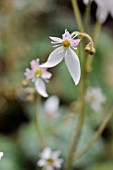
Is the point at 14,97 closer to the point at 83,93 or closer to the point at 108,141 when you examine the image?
the point at 108,141

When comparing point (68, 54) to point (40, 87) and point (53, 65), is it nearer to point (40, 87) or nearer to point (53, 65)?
point (53, 65)

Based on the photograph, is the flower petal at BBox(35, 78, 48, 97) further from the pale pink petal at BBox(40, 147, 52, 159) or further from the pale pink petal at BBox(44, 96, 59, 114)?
the pale pink petal at BBox(44, 96, 59, 114)

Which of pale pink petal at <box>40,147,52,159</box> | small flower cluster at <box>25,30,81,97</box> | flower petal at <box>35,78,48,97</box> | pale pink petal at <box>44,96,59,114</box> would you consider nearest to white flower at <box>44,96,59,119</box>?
pale pink petal at <box>44,96,59,114</box>

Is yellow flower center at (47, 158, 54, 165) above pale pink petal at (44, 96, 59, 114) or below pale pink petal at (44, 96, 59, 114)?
below

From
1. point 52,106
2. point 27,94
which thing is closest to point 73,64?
point 52,106

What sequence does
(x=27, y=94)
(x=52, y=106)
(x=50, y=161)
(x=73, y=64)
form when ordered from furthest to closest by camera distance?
1. (x=27, y=94)
2. (x=52, y=106)
3. (x=50, y=161)
4. (x=73, y=64)

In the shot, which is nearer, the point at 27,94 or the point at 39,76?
the point at 39,76

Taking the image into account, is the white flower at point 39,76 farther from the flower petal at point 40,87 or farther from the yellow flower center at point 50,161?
the yellow flower center at point 50,161
